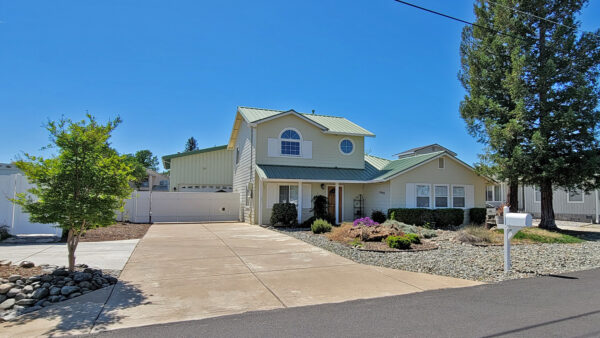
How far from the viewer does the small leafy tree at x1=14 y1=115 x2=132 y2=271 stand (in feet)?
20.3

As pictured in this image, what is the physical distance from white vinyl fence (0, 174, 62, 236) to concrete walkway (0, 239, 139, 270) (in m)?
1.84

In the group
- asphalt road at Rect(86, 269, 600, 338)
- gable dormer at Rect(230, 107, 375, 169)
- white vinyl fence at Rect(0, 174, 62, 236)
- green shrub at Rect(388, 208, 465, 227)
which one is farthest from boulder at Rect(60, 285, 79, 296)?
green shrub at Rect(388, 208, 465, 227)

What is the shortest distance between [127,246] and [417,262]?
27.6 feet

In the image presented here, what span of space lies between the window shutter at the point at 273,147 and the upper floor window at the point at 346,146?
153 inches

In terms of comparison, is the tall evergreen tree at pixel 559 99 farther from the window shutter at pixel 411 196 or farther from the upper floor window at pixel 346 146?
the upper floor window at pixel 346 146

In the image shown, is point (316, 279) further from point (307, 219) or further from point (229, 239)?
point (307, 219)

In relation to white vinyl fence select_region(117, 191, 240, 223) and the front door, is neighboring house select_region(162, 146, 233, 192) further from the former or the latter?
the front door

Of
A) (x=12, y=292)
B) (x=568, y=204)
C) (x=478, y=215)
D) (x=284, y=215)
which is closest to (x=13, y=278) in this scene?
(x=12, y=292)

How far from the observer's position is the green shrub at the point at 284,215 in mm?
17188

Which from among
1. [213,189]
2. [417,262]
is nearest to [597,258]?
[417,262]

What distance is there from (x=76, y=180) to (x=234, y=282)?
3365 millimetres

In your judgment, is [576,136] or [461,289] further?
[576,136]

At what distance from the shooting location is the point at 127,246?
10977mm

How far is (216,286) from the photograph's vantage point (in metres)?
6.52
